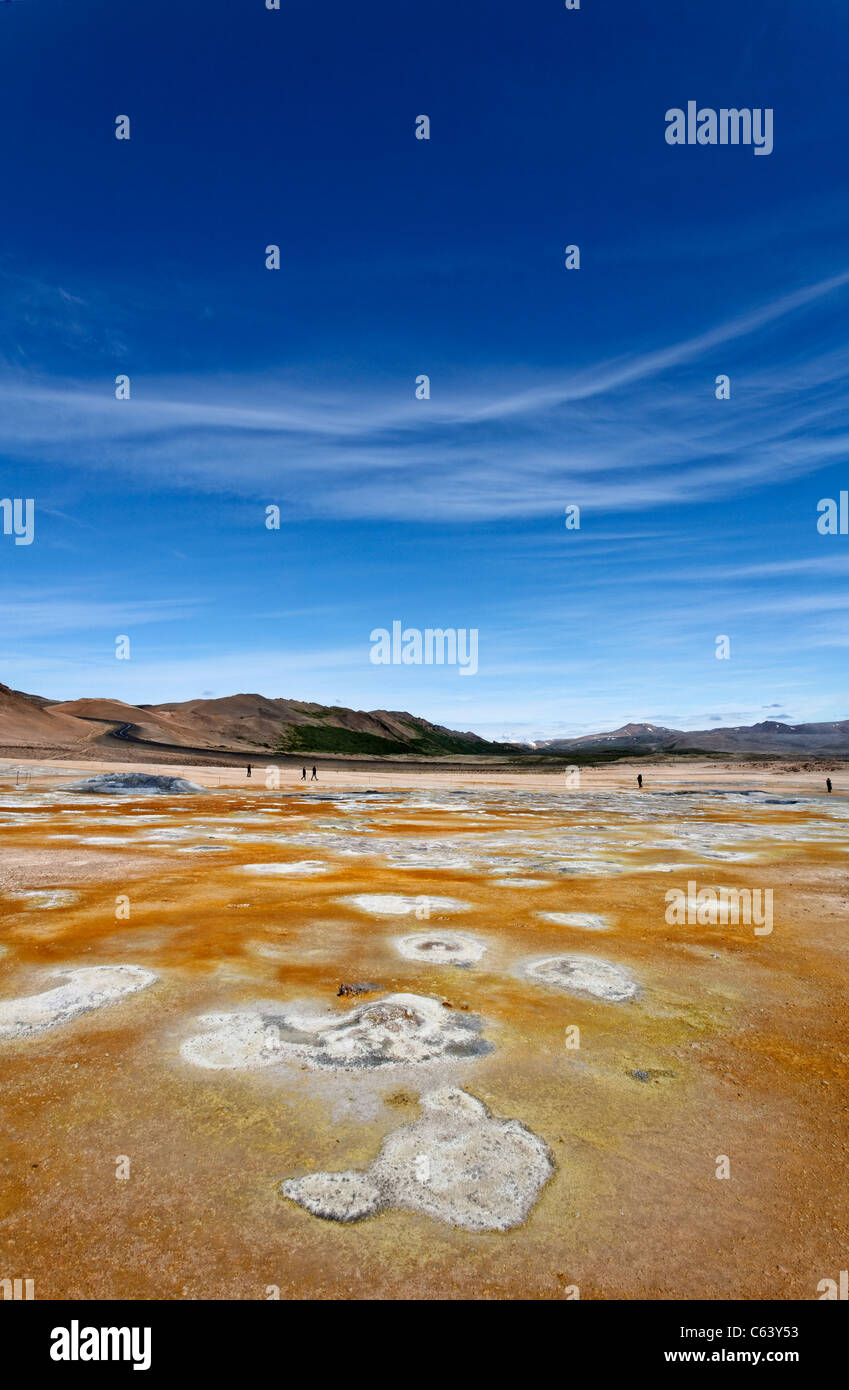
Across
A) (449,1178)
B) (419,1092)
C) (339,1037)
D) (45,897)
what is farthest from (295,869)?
(449,1178)

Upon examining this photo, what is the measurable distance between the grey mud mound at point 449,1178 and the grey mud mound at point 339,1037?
4.02 feet

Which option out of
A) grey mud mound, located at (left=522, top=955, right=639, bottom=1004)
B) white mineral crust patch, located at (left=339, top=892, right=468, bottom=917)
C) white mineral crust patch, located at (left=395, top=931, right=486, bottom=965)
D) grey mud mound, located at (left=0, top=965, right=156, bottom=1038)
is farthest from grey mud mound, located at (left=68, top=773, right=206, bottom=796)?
grey mud mound, located at (left=522, top=955, right=639, bottom=1004)

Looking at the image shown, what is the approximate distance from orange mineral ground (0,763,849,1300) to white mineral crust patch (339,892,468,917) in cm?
10

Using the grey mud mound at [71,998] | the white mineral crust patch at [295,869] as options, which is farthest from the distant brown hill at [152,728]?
the grey mud mound at [71,998]

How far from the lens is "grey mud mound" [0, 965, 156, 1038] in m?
6.89

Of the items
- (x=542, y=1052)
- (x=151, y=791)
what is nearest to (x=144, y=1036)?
(x=542, y=1052)

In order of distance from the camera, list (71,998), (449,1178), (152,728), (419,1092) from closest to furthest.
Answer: (449,1178) → (419,1092) → (71,998) → (152,728)

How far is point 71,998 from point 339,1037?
3420 mm

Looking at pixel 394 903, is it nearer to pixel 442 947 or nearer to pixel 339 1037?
pixel 442 947

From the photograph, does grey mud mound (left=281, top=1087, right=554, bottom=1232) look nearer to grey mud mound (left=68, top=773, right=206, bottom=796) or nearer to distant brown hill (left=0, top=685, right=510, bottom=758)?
grey mud mound (left=68, top=773, right=206, bottom=796)

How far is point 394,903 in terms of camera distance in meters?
12.4

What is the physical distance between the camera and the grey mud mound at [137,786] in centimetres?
4138
